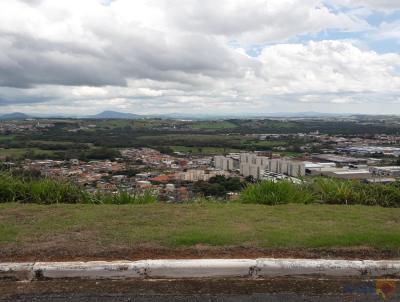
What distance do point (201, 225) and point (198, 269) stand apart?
1.39 metres

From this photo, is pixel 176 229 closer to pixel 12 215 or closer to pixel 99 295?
pixel 99 295

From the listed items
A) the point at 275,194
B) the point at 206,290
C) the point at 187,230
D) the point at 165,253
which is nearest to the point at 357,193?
the point at 275,194

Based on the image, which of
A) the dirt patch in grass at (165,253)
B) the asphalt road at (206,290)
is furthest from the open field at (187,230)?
the asphalt road at (206,290)

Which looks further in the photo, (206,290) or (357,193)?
(357,193)

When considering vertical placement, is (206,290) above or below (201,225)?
below

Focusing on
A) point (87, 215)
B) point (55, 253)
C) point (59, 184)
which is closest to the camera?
point (55, 253)

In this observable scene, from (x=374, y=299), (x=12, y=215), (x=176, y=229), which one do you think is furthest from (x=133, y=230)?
(x=374, y=299)

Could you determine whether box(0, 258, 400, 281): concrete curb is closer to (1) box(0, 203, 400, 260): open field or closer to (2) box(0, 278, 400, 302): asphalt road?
(2) box(0, 278, 400, 302): asphalt road

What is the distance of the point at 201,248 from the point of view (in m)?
4.76

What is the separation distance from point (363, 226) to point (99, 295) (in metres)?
3.54

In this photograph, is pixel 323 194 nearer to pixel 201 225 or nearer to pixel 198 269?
pixel 201 225

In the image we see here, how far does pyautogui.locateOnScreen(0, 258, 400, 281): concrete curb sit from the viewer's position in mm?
4164

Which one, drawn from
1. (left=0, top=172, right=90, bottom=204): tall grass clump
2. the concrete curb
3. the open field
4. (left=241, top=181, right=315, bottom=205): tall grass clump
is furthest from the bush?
the concrete curb

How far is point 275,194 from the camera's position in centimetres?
784
